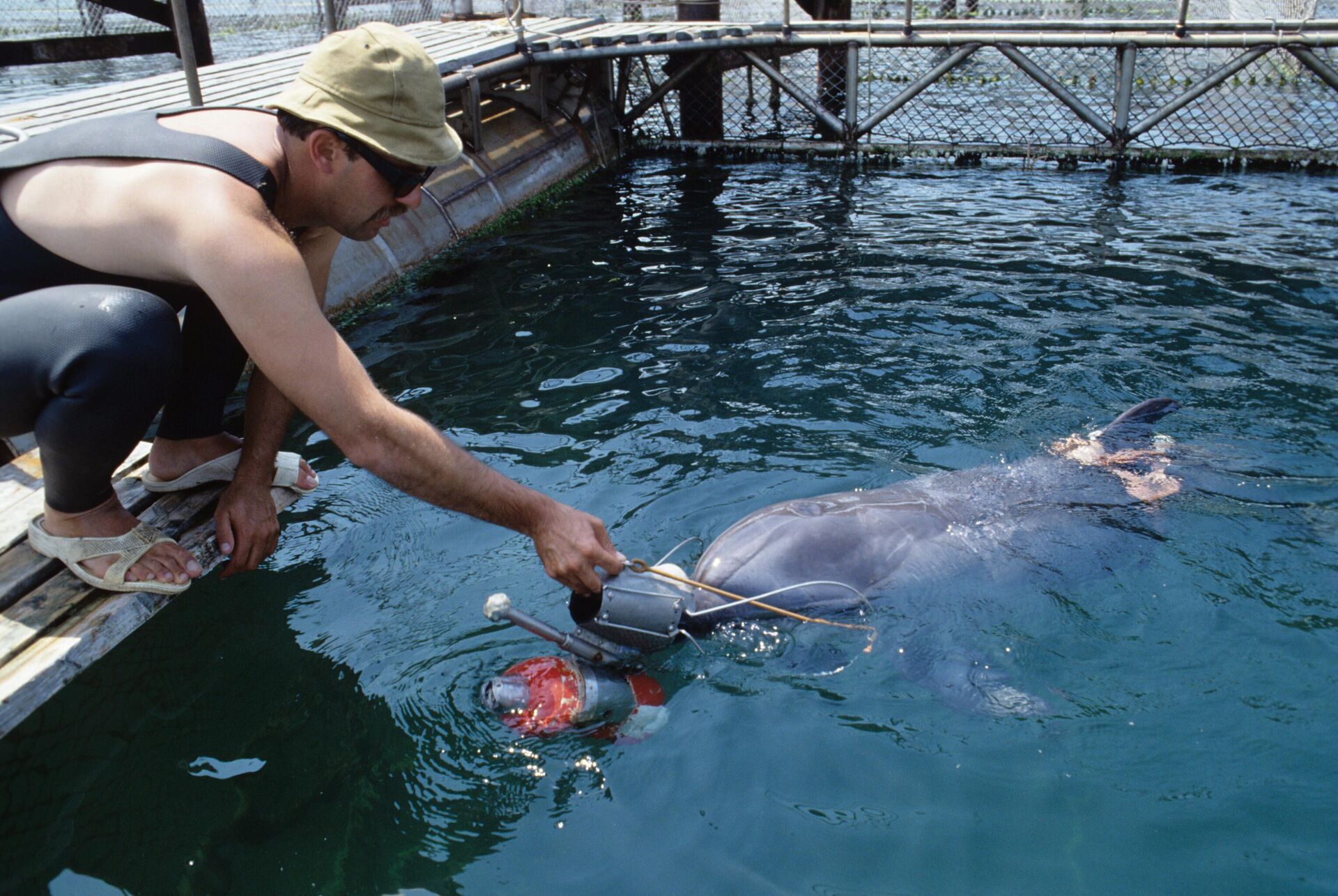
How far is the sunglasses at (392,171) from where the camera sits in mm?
3148

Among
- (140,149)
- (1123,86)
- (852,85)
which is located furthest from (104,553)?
(1123,86)

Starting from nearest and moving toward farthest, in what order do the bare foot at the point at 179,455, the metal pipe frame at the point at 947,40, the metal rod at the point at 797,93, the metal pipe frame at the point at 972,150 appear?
the bare foot at the point at 179,455, the metal pipe frame at the point at 947,40, the metal pipe frame at the point at 972,150, the metal rod at the point at 797,93

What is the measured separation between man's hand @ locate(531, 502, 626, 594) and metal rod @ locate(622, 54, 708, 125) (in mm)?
10575

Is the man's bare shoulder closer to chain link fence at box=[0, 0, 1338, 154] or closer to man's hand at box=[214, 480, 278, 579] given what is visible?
man's hand at box=[214, 480, 278, 579]

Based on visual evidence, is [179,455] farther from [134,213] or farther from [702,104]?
[702,104]

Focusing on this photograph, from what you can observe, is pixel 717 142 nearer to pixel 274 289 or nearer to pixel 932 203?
pixel 932 203

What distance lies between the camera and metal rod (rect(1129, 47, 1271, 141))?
10883mm

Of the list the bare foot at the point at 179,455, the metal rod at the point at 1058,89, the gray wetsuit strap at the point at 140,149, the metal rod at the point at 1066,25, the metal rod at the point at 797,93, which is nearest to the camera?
the gray wetsuit strap at the point at 140,149

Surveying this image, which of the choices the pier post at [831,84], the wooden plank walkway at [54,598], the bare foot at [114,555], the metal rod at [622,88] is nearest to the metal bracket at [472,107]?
the metal rod at [622,88]

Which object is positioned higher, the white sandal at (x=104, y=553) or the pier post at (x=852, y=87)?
the pier post at (x=852, y=87)

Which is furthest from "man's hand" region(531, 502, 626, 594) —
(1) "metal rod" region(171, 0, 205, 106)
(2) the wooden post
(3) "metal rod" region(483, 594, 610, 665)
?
(2) the wooden post

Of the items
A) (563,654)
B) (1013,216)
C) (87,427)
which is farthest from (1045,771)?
(1013,216)

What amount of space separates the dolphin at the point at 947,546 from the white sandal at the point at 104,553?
70.5 inches

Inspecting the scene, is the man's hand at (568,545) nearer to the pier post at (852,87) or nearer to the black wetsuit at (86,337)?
the black wetsuit at (86,337)
